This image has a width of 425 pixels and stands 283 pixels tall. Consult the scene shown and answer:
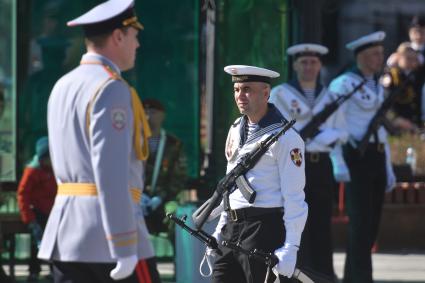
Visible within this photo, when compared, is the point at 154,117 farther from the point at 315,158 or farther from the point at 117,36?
the point at 117,36

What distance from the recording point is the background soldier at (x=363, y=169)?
9.91 m

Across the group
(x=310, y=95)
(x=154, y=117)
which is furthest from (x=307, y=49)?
(x=154, y=117)

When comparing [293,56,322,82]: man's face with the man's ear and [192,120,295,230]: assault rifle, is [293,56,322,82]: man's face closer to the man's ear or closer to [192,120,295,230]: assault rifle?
[192,120,295,230]: assault rifle

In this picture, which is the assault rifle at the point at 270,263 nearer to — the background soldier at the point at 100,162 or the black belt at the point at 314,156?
the background soldier at the point at 100,162

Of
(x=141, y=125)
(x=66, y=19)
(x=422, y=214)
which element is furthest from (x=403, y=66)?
(x=141, y=125)

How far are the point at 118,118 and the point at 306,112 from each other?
15.2 ft

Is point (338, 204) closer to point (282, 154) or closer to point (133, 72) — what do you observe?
point (133, 72)

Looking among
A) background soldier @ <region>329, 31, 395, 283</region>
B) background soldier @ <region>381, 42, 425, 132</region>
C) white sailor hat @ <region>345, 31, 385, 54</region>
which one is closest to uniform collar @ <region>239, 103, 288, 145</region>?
background soldier @ <region>329, 31, 395, 283</region>

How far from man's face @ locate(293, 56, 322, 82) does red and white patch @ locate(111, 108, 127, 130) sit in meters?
4.77

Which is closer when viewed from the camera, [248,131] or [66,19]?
[248,131]

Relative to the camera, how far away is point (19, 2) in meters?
10.8

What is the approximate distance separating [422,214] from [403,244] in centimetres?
36

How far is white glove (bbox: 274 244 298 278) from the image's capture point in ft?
21.5

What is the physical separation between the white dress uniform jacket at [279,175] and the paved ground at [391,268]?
4142mm
